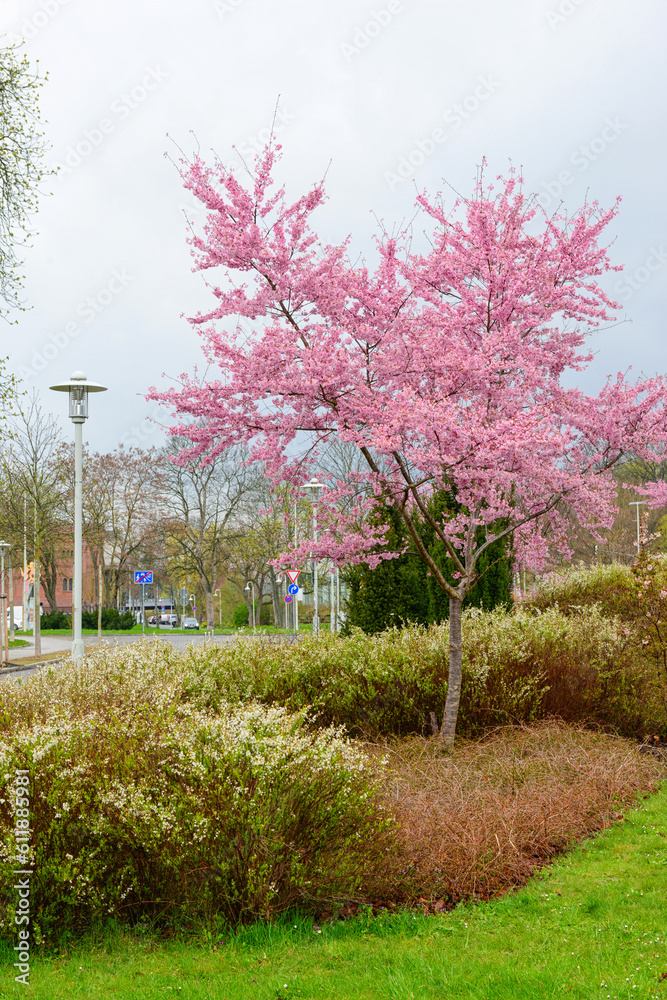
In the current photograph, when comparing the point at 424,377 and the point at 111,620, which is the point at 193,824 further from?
the point at 111,620

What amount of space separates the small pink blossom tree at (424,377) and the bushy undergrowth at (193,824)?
2882mm

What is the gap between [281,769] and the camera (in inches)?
173

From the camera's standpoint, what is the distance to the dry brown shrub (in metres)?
4.82

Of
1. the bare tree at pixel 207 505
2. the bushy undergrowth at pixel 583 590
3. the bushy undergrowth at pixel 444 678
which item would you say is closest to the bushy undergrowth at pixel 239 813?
the bushy undergrowth at pixel 444 678

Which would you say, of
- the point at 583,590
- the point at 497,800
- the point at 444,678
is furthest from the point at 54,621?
the point at 497,800

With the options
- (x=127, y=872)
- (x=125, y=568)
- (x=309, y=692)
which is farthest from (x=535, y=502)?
(x=125, y=568)

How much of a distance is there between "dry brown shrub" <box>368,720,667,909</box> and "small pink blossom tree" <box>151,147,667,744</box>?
0.73m

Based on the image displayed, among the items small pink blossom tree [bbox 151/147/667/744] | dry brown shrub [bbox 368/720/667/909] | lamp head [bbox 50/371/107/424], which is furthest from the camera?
lamp head [bbox 50/371/107/424]

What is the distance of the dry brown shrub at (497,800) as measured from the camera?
190 inches

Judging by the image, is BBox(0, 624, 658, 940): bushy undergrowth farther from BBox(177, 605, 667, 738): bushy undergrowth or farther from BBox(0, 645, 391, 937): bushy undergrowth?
BBox(177, 605, 667, 738): bushy undergrowth

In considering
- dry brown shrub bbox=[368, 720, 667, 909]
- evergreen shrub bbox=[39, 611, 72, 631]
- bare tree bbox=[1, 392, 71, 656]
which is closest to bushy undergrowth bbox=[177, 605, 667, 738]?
dry brown shrub bbox=[368, 720, 667, 909]

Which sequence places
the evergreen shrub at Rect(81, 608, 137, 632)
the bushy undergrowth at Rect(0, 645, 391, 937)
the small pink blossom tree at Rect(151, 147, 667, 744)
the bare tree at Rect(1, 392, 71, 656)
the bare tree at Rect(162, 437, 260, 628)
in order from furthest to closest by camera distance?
the evergreen shrub at Rect(81, 608, 137, 632) < the bare tree at Rect(162, 437, 260, 628) < the bare tree at Rect(1, 392, 71, 656) < the small pink blossom tree at Rect(151, 147, 667, 744) < the bushy undergrowth at Rect(0, 645, 391, 937)

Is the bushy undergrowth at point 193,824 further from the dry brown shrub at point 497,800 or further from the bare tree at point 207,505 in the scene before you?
the bare tree at point 207,505

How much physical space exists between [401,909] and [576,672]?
4676 millimetres
